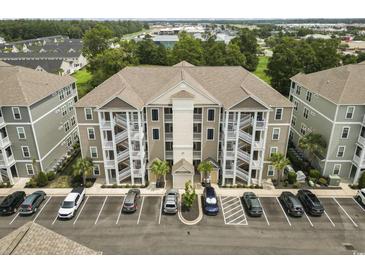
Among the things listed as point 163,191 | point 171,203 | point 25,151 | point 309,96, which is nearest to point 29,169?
point 25,151

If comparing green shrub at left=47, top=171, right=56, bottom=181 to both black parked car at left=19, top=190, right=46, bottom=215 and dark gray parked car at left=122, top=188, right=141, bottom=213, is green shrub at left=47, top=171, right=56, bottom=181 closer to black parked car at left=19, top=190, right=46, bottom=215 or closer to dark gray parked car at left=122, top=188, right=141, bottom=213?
black parked car at left=19, top=190, right=46, bottom=215

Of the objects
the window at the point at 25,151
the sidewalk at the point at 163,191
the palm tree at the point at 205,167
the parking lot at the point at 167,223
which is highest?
the window at the point at 25,151

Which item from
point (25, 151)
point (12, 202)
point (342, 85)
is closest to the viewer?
point (12, 202)

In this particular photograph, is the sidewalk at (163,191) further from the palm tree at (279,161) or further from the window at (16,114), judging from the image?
the window at (16,114)

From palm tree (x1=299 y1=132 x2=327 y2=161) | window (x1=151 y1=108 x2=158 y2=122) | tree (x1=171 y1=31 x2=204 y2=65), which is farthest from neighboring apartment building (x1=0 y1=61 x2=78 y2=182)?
tree (x1=171 y1=31 x2=204 y2=65)

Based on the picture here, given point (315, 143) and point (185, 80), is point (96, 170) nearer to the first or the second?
point (185, 80)

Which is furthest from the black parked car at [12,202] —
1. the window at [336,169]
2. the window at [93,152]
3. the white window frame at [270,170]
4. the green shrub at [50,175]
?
the window at [336,169]
